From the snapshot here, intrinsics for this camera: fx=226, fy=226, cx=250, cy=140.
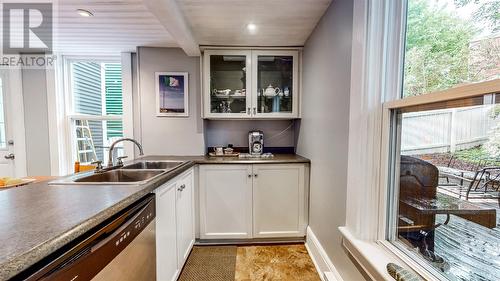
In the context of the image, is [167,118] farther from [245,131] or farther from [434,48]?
[434,48]

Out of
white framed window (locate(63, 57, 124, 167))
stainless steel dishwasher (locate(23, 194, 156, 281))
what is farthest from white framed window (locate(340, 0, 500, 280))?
white framed window (locate(63, 57, 124, 167))

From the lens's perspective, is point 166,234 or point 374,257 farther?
point 166,234

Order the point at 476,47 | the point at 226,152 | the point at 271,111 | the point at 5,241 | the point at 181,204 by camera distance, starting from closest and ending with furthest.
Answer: the point at 5,241, the point at 476,47, the point at 181,204, the point at 271,111, the point at 226,152

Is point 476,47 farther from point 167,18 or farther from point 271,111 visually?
point 271,111

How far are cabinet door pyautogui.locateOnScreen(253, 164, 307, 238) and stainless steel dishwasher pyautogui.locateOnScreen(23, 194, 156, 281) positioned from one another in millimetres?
1192

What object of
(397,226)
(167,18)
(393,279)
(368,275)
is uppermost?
(167,18)

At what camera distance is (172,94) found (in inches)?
102

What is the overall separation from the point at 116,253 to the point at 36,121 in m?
2.94

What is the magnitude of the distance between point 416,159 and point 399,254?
0.45 metres

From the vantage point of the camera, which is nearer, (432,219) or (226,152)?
(432,219)

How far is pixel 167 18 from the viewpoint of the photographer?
165 cm

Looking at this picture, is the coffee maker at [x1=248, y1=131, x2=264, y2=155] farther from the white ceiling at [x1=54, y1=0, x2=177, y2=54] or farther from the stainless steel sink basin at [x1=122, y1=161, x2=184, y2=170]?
the white ceiling at [x1=54, y1=0, x2=177, y2=54]

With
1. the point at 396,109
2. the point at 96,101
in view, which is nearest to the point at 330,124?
the point at 396,109

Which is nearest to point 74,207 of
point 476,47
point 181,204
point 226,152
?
point 181,204
